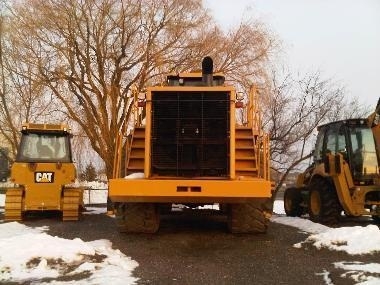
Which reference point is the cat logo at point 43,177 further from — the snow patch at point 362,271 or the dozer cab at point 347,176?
the snow patch at point 362,271

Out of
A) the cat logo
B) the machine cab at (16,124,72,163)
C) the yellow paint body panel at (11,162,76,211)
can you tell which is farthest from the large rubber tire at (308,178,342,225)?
the cat logo

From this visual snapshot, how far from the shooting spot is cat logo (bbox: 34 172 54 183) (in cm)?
1417

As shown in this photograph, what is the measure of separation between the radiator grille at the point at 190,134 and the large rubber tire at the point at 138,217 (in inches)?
36.9

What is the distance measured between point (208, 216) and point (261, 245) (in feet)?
18.0

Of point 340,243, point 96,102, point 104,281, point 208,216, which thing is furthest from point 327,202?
point 96,102

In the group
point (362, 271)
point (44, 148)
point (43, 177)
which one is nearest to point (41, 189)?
point (43, 177)

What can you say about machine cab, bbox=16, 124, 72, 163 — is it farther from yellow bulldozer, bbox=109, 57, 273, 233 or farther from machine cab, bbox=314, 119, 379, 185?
machine cab, bbox=314, 119, 379, 185

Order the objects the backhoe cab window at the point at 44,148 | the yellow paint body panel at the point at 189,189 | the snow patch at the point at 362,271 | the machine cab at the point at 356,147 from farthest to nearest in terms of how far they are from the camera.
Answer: the backhoe cab window at the point at 44,148 → the machine cab at the point at 356,147 → the yellow paint body panel at the point at 189,189 → the snow patch at the point at 362,271

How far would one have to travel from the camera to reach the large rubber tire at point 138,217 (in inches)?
408

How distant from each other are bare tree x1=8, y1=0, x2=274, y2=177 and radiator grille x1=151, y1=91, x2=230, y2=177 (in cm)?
1061

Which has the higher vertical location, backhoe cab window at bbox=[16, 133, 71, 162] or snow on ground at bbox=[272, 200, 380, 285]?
backhoe cab window at bbox=[16, 133, 71, 162]

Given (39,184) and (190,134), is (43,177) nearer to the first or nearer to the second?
(39,184)

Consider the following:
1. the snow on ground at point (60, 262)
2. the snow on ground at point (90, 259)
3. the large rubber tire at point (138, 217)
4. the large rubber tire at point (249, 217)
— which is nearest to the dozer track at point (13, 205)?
the large rubber tire at point (138, 217)

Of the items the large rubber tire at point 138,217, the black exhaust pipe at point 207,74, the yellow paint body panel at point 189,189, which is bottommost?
the large rubber tire at point 138,217
